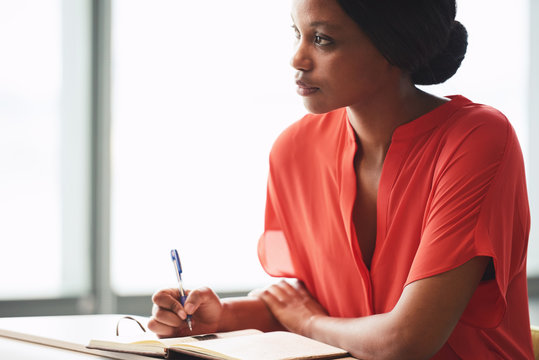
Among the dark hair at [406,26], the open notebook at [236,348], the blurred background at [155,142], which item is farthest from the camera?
the blurred background at [155,142]

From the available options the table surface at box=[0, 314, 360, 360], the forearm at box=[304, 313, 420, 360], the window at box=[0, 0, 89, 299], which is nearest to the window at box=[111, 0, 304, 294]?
the window at box=[0, 0, 89, 299]

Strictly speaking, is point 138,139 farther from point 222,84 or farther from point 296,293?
point 296,293

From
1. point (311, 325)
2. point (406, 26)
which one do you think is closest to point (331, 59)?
point (406, 26)

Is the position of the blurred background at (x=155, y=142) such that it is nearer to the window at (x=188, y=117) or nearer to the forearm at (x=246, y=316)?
the window at (x=188, y=117)

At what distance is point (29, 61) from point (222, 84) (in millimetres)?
1012

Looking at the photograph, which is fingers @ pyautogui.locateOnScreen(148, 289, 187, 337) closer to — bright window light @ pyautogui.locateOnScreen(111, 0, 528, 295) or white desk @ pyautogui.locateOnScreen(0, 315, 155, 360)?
white desk @ pyautogui.locateOnScreen(0, 315, 155, 360)

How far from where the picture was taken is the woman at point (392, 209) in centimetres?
120

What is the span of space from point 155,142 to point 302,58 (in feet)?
8.20

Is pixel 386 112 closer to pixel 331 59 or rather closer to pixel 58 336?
pixel 331 59

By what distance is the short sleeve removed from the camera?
120 centimetres

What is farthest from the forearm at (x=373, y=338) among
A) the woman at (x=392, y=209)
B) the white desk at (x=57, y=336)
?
the white desk at (x=57, y=336)

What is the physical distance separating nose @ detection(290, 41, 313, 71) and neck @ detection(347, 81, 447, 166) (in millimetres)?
161

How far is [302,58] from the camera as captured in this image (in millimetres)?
1364

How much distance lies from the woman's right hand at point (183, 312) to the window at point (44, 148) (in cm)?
240
